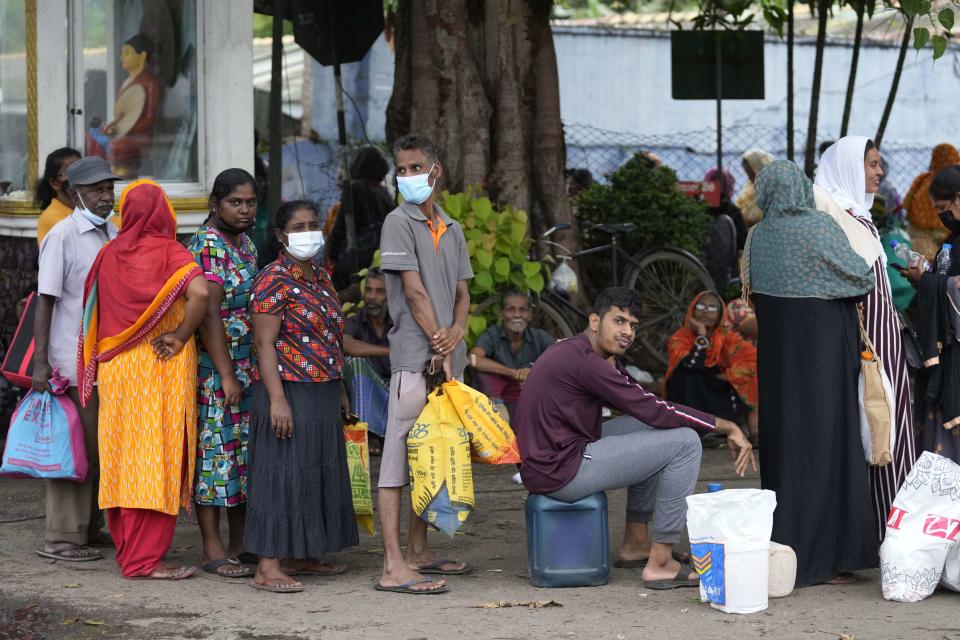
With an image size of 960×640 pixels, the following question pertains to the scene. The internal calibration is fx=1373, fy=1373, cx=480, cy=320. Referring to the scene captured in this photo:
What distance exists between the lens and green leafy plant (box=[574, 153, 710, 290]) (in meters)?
10.3

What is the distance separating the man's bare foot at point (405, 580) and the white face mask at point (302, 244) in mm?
1291

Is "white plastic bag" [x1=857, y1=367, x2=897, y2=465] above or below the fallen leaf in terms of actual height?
above

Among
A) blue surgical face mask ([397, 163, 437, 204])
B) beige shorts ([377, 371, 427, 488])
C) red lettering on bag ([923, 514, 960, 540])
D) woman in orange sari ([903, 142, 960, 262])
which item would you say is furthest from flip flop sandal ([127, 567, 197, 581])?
woman in orange sari ([903, 142, 960, 262])

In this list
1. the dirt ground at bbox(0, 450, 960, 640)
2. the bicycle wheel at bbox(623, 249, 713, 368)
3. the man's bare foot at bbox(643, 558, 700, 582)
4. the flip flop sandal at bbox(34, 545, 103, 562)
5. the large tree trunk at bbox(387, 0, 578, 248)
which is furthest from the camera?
the bicycle wheel at bbox(623, 249, 713, 368)

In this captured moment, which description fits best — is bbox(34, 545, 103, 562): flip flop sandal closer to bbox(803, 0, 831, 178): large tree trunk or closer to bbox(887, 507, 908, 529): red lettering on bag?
bbox(887, 507, 908, 529): red lettering on bag

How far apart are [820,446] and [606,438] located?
33.3 inches

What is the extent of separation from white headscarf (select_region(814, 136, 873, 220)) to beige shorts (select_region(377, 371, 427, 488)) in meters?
1.88

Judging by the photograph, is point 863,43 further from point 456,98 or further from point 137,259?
point 137,259

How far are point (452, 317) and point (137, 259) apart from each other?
4.21ft

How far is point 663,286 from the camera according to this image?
10.3m

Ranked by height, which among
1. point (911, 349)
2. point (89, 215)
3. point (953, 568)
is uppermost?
point (89, 215)

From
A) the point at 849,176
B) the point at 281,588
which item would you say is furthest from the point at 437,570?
the point at 849,176

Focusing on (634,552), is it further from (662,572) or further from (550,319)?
(550,319)

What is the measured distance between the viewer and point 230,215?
5.60 meters
